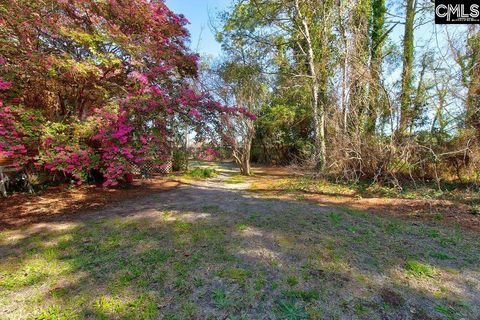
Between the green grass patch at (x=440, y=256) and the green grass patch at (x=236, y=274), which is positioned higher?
the green grass patch at (x=236, y=274)

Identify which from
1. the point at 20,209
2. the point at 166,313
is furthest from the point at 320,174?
the point at 20,209

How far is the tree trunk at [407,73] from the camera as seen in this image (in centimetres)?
630

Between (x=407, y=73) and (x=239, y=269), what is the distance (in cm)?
736

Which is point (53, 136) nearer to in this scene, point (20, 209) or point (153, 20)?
point (20, 209)

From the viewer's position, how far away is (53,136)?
4.27 meters

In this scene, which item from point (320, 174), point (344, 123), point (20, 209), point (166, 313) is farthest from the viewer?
point (320, 174)

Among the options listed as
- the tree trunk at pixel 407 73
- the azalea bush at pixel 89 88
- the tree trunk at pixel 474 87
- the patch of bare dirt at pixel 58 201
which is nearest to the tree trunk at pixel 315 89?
the tree trunk at pixel 407 73

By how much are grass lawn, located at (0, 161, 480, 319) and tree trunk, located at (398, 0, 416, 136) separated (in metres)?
3.20

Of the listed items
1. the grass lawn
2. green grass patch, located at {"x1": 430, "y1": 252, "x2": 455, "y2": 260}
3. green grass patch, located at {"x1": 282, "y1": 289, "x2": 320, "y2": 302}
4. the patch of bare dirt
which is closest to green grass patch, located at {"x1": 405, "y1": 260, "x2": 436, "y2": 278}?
the grass lawn

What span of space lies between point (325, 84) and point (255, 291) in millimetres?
8681

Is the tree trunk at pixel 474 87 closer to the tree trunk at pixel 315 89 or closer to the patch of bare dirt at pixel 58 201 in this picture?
the tree trunk at pixel 315 89

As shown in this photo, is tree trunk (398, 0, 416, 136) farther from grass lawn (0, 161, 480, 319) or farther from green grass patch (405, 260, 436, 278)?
green grass patch (405, 260, 436, 278)

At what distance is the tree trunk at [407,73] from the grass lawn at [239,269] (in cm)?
320

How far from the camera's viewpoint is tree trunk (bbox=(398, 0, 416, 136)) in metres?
6.30
